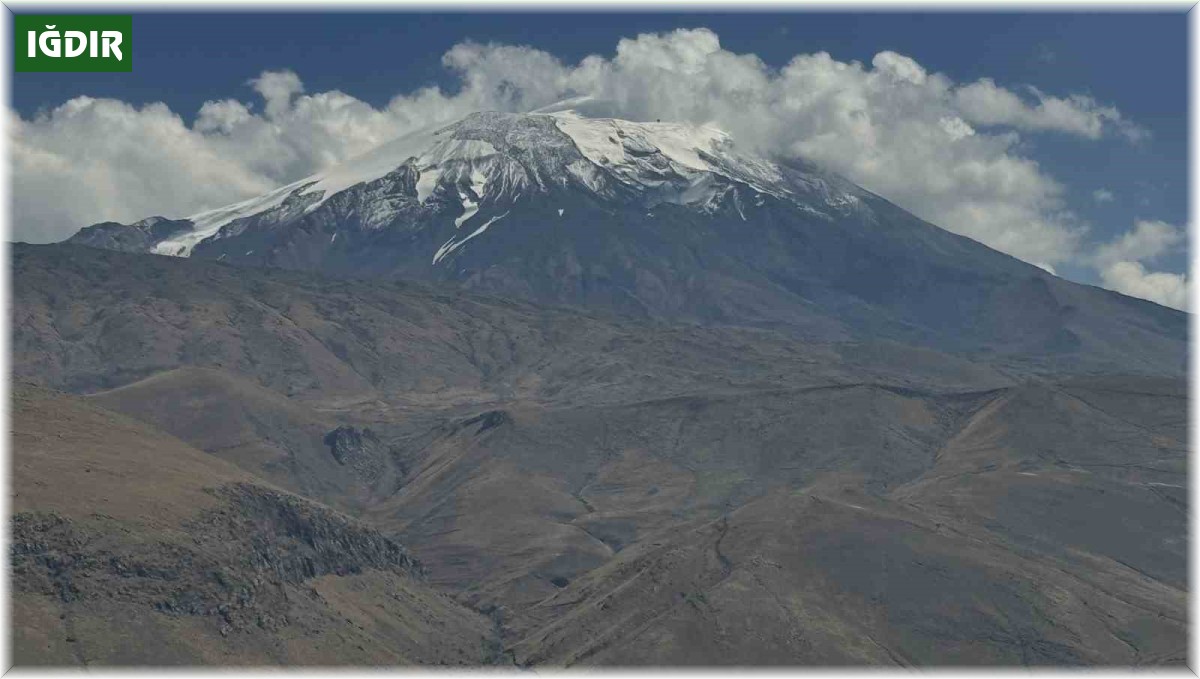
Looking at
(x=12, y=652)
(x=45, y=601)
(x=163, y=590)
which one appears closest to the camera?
(x=12, y=652)

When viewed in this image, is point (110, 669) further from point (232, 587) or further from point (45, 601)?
point (232, 587)

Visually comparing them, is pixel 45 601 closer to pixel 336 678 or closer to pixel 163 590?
pixel 163 590

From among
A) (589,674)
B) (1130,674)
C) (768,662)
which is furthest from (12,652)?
(1130,674)

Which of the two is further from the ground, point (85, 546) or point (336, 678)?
point (85, 546)

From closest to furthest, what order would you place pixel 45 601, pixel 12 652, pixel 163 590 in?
pixel 12 652 < pixel 45 601 < pixel 163 590

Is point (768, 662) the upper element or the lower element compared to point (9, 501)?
lower

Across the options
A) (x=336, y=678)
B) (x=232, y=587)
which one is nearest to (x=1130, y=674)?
(x=336, y=678)

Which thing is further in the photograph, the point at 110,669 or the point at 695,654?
the point at 695,654

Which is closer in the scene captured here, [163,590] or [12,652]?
[12,652]
